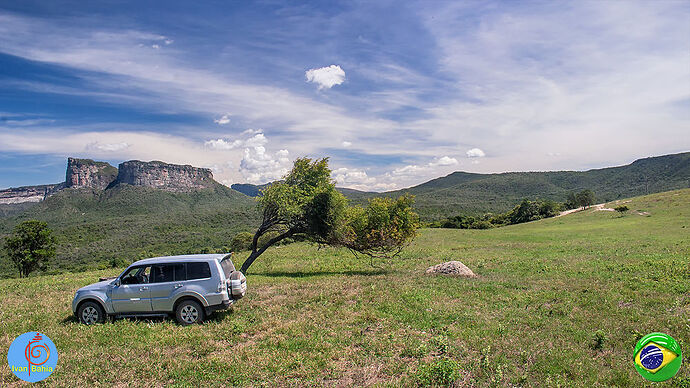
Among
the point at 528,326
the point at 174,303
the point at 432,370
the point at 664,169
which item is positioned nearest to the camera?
the point at 432,370

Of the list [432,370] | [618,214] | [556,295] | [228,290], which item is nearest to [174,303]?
[228,290]

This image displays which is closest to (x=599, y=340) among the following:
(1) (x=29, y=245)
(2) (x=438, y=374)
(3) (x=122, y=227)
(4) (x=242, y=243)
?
(2) (x=438, y=374)

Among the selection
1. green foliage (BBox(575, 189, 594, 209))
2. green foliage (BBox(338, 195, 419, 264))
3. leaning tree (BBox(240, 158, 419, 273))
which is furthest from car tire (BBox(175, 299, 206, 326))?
green foliage (BBox(575, 189, 594, 209))

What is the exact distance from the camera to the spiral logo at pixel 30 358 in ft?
22.6

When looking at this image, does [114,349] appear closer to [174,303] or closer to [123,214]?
[174,303]

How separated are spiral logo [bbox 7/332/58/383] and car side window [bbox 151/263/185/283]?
365cm

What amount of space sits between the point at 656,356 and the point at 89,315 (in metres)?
14.9

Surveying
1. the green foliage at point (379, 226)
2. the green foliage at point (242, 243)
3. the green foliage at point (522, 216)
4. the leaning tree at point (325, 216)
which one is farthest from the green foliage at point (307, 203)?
the green foliage at point (522, 216)

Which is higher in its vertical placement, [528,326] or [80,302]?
[80,302]

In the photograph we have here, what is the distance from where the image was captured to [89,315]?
11.4 metres

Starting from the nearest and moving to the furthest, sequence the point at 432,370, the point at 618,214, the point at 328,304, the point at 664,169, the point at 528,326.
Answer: the point at 432,370 → the point at 528,326 → the point at 328,304 → the point at 618,214 → the point at 664,169

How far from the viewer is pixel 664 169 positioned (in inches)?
7525

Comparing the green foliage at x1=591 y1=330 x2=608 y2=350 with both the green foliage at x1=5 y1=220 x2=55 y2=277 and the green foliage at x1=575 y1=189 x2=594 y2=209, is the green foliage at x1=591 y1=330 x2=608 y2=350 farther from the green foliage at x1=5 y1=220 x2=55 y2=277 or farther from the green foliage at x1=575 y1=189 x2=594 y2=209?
the green foliage at x1=575 y1=189 x2=594 y2=209

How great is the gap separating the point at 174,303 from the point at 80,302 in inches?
132
